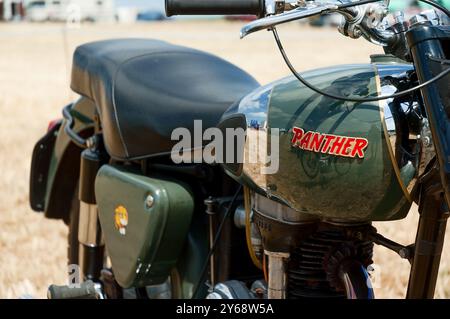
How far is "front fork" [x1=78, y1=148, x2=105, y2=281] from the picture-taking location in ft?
9.19

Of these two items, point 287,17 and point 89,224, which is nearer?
point 287,17

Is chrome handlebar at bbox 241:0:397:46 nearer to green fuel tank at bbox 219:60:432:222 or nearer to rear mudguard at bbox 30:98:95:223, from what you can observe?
green fuel tank at bbox 219:60:432:222

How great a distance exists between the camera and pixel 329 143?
5.63ft

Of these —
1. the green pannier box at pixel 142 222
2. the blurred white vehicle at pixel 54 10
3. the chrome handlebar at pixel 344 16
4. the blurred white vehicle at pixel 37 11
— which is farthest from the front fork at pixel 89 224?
the blurred white vehicle at pixel 37 11

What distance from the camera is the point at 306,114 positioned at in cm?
177

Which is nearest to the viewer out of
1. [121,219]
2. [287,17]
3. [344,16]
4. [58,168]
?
[287,17]

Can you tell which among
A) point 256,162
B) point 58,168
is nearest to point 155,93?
point 256,162

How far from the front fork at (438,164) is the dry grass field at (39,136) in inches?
53.6

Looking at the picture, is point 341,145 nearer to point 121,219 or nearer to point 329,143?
point 329,143

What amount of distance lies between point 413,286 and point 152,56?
1233 mm

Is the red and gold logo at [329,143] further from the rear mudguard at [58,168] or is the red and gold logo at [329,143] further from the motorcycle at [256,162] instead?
the rear mudguard at [58,168]

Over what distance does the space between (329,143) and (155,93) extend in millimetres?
882
